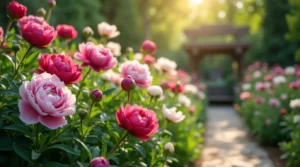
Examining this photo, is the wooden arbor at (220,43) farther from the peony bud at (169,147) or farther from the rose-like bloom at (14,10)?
the rose-like bloom at (14,10)

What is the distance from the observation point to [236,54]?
13.3m

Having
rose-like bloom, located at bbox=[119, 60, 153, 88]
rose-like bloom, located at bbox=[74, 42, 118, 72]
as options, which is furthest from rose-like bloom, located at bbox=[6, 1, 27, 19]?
rose-like bloom, located at bbox=[119, 60, 153, 88]

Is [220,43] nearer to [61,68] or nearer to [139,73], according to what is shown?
[139,73]

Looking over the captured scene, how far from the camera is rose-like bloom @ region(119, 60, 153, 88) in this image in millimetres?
1895

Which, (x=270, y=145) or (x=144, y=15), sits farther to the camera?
(x=144, y=15)

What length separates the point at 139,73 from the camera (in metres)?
1.95

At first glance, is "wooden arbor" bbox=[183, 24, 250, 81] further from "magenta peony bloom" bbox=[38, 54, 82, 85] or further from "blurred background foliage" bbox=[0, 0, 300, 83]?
"magenta peony bloom" bbox=[38, 54, 82, 85]

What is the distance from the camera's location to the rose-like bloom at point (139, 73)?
1.89 m

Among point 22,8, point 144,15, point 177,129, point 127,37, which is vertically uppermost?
point 144,15

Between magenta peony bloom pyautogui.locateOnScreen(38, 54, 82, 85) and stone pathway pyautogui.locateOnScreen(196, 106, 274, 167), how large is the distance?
317 cm

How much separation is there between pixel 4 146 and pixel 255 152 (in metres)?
4.27

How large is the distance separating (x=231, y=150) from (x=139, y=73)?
364 cm

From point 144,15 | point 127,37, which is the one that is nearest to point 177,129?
point 127,37

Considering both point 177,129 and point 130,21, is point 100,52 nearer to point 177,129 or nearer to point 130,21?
point 177,129
